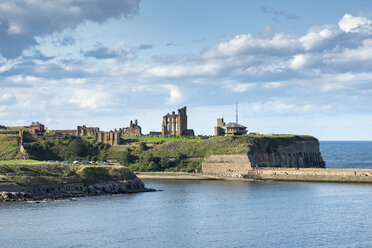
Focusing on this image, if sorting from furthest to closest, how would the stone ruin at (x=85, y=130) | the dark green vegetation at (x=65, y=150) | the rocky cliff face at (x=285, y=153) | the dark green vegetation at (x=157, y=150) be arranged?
the stone ruin at (x=85, y=130), the dark green vegetation at (x=65, y=150), the dark green vegetation at (x=157, y=150), the rocky cliff face at (x=285, y=153)

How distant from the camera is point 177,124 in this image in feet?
488

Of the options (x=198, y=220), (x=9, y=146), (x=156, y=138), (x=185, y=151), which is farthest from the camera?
(x=156, y=138)

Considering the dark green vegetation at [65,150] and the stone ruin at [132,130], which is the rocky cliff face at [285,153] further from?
the stone ruin at [132,130]

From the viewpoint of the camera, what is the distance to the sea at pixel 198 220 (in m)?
46.3

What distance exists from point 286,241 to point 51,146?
311 feet

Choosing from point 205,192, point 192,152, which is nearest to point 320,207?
point 205,192

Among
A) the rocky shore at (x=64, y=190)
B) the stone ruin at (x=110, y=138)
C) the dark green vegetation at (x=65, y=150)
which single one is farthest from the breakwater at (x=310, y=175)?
the stone ruin at (x=110, y=138)

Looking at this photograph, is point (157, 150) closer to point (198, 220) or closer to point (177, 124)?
point (177, 124)

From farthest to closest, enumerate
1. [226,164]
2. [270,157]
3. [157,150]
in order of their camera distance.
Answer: [157,150] → [270,157] → [226,164]

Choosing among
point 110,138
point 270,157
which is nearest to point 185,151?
point 270,157

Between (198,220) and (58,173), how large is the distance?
29.4m

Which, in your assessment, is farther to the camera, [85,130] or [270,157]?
[85,130]

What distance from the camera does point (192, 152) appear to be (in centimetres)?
12281

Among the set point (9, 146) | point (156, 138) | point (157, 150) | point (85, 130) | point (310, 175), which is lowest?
point (310, 175)
